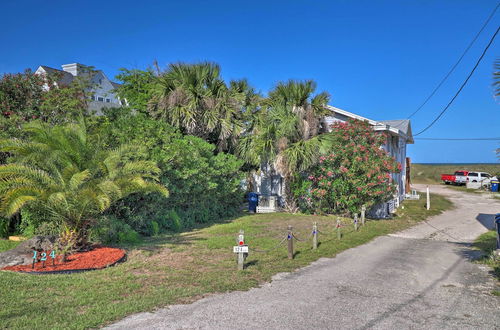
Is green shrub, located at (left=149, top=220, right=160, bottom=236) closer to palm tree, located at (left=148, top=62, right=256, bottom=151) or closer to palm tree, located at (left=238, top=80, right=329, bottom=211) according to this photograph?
palm tree, located at (left=148, top=62, right=256, bottom=151)

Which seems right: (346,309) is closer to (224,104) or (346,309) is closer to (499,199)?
(224,104)

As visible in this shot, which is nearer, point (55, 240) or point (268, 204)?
point (55, 240)

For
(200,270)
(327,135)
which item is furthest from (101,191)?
(327,135)

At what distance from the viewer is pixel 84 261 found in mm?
8562

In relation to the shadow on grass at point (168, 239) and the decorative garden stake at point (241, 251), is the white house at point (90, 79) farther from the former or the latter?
the decorative garden stake at point (241, 251)

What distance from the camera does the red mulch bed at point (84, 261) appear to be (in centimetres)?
789

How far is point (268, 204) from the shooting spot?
2011 centimetres

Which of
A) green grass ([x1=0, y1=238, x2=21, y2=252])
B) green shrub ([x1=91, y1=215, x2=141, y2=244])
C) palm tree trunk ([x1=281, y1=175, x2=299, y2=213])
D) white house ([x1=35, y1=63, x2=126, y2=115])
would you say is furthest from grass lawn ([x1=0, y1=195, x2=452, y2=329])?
white house ([x1=35, y1=63, x2=126, y2=115])

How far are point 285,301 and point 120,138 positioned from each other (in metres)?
8.72

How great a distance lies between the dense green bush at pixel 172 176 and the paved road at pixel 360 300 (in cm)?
605

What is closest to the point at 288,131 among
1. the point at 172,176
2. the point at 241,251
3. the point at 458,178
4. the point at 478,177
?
the point at 172,176

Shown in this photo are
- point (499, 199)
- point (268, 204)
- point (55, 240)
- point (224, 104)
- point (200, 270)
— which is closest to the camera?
point (200, 270)

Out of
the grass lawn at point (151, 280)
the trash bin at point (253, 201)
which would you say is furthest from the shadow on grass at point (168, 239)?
the trash bin at point (253, 201)

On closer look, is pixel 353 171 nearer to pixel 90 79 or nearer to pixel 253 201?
pixel 253 201
